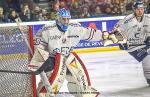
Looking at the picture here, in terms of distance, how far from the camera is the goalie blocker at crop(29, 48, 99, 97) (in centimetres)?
566

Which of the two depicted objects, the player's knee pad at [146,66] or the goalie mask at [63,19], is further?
the player's knee pad at [146,66]

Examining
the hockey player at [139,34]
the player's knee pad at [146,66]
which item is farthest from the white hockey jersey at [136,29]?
the player's knee pad at [146,66]

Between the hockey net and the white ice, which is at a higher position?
the hockey net

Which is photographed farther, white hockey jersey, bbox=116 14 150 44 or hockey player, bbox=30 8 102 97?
white hockey jersey, bbox=116 14 150 44

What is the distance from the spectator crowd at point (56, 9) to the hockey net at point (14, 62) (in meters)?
5.51

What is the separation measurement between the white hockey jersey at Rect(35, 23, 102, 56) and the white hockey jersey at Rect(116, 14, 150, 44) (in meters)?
1.67

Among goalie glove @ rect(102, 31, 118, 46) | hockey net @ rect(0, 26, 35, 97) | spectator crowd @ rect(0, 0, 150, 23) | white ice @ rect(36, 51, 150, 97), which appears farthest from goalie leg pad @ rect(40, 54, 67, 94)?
spectator crowd @ rect(0, 0, 150, 23)

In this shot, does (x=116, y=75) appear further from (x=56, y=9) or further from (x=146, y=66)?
(x=56, y=9)

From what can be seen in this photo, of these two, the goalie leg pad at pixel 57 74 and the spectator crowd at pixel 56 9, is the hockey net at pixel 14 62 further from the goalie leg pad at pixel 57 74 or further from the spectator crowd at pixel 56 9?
the spectator crowd at pixel 56 9

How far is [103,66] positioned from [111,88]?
181 cm

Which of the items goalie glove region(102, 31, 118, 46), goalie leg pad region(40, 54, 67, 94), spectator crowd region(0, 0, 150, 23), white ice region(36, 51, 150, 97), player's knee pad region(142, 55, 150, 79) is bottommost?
white ice region(36, 51, 150, 97)

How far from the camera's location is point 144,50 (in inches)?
293

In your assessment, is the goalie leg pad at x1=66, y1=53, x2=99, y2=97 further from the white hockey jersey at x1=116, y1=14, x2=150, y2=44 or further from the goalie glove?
the white hockey jersey at x1=116, y1=14, x2=150, y2=44

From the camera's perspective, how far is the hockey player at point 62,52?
5.69 m
